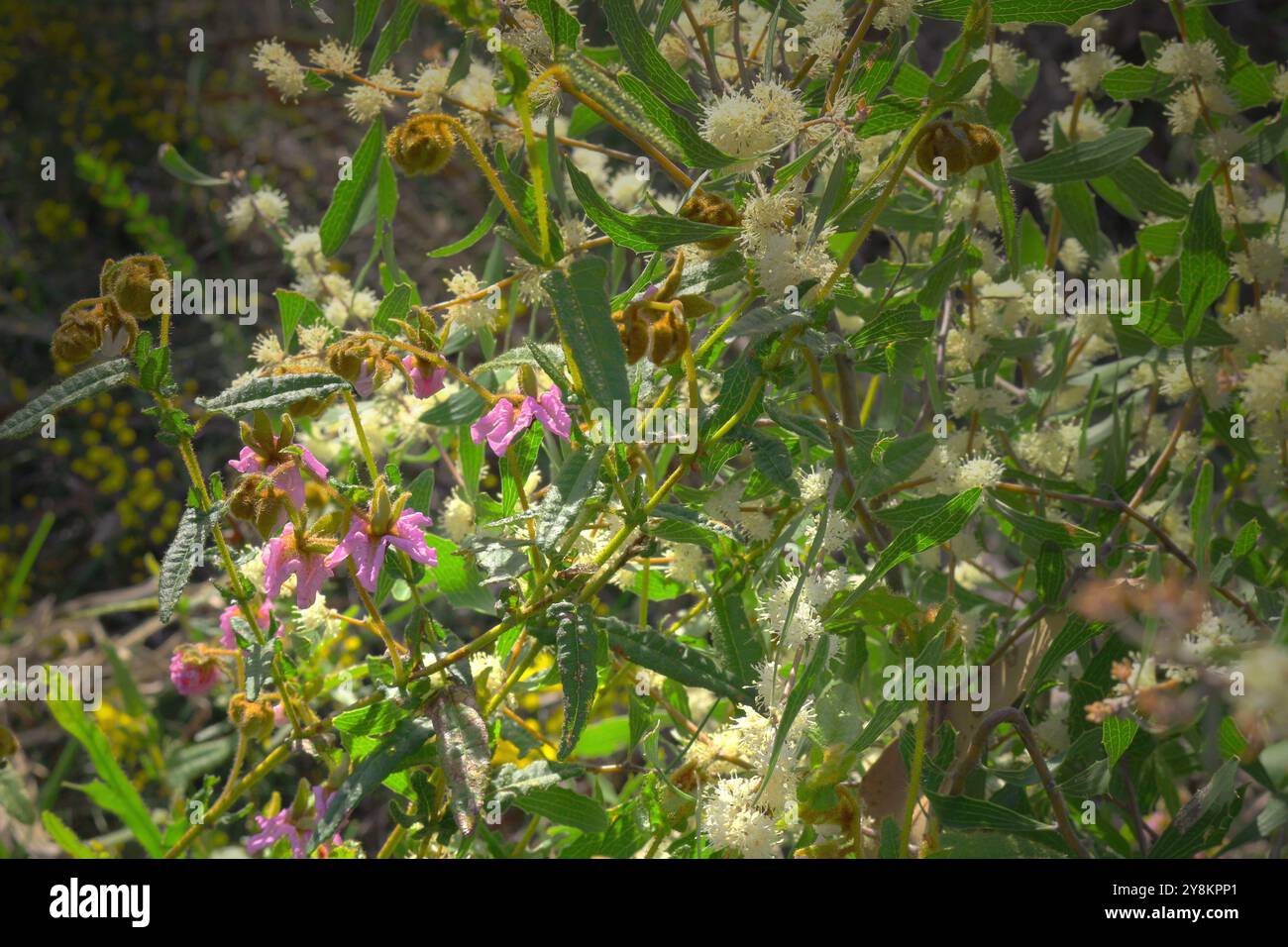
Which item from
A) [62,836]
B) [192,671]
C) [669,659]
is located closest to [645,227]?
[669,659]

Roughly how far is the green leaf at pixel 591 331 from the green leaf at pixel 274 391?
0.41ft

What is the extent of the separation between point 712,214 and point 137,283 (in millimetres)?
300

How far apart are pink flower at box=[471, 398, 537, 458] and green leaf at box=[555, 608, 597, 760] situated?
105 mm

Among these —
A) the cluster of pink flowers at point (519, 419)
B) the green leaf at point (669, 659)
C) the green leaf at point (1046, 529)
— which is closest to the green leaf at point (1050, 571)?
the green leaf at point (1046, 529)

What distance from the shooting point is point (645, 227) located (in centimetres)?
A: 61

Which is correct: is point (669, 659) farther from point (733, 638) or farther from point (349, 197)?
point (349, 197)

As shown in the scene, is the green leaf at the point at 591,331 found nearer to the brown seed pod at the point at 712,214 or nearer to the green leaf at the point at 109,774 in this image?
the brown seed pod at the point at 712,214

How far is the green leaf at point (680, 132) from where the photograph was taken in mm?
605

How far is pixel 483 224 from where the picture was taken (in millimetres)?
752

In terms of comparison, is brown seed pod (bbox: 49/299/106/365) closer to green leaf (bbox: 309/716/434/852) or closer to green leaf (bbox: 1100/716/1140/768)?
green leaf (bbox: 309/716/434/852)
